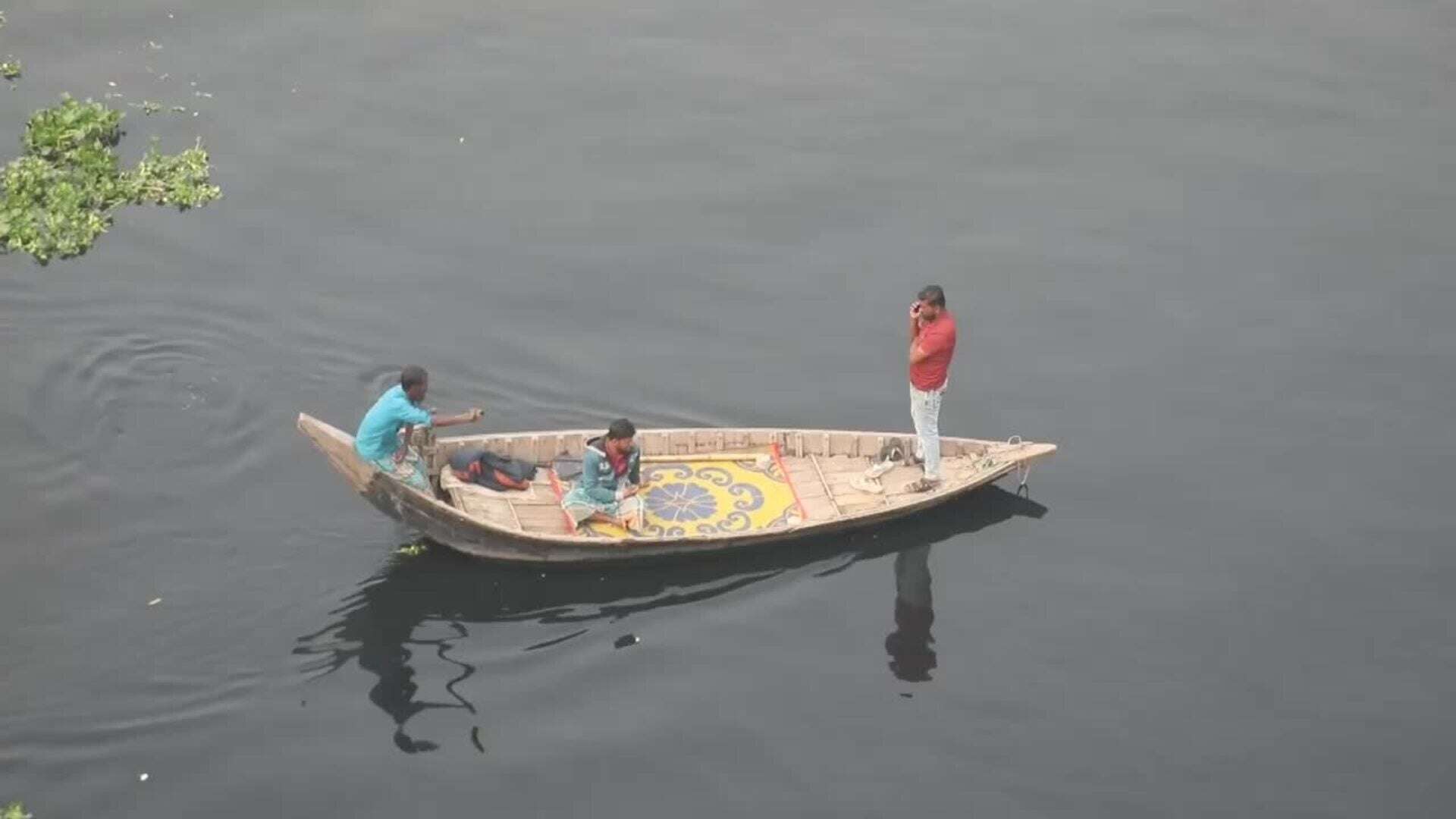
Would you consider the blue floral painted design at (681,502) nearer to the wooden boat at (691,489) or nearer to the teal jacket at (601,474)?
the wooden boat at (691,489)

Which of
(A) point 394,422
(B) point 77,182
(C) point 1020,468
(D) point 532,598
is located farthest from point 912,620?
(B) point 77,182

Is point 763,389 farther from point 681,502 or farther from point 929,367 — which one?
point 929,367

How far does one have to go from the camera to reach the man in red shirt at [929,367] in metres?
17.8

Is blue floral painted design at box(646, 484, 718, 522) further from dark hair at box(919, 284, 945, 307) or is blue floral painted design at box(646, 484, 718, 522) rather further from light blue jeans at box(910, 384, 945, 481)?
dark hair at box(919, 284, 945, 307)

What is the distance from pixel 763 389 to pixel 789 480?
8.01ft

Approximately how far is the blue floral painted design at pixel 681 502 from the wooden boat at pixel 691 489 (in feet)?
0.05

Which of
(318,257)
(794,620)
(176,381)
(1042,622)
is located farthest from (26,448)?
(1042,622)

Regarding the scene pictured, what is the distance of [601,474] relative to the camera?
17.4m

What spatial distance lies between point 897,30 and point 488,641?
1560 centimetres

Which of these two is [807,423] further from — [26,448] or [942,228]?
[26,448]

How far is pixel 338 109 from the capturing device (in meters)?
26.0

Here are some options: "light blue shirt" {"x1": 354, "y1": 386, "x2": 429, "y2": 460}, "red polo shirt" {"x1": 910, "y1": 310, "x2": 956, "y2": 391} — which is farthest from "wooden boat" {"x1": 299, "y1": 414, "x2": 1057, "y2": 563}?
"red polo shirt" {"x1": 910, "y1": 310, "x2": 956, "y2": 391}

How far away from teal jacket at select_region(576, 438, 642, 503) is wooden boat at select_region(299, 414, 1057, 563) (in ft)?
1.19

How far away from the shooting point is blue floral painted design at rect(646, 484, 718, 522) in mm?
17969
